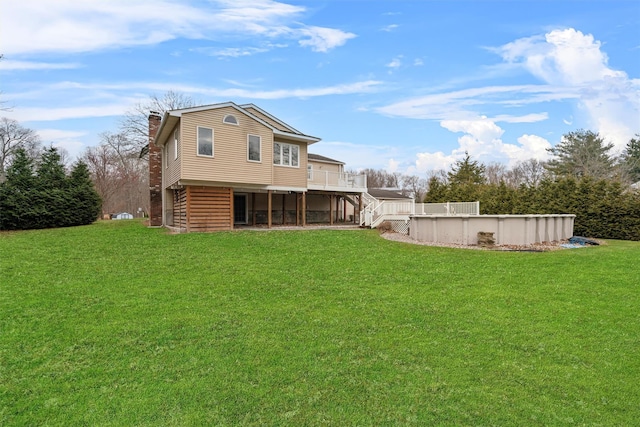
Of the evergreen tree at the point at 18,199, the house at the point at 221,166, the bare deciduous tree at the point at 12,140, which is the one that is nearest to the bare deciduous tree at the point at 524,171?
the house at the point at 221,166

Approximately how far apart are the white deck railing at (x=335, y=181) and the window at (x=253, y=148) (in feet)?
12.2

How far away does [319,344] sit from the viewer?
14.2 ft

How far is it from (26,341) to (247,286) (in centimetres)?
330

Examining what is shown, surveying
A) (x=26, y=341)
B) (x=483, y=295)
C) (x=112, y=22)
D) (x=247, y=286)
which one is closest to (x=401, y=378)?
(x=483, y=295)

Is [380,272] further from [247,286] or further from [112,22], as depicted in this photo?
[112,22]

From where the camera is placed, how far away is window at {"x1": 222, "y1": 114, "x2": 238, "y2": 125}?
1444 centimetres

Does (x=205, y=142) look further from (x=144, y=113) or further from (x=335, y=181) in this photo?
(x=144, y=113)

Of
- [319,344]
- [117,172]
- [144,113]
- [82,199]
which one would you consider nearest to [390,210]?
[319,344]

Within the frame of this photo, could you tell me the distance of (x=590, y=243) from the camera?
12.2 m

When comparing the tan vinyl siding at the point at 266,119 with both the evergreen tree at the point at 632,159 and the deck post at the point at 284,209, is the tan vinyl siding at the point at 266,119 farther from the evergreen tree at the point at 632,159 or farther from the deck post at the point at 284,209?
the evergreen tree at the point at 632,159

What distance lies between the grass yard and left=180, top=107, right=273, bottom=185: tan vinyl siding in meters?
6.24

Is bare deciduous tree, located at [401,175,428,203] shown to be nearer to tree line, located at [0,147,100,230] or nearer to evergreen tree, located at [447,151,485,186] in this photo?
evergreen tree, located at [447,151,485,186]

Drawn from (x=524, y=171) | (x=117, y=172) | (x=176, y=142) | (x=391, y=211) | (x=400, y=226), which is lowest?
(x=400, y=226)

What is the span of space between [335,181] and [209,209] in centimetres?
768
